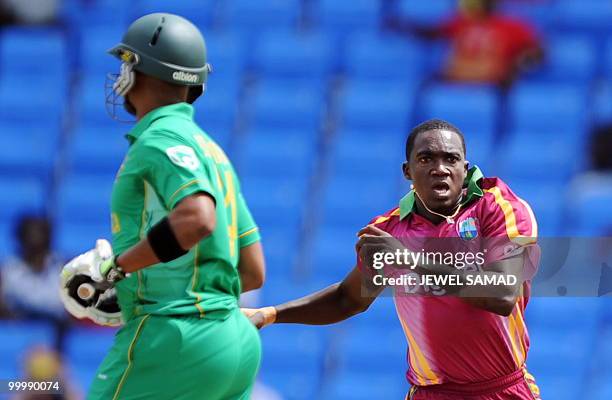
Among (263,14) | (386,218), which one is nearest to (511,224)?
(386,218)

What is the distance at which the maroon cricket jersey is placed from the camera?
429 centimetres

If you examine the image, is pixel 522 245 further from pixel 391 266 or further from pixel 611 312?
pixel 611 312

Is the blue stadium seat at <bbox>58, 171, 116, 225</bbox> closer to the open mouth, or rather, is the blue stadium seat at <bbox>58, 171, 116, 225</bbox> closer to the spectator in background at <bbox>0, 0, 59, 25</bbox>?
the spectator in background at <bbox>0, 0, 59, 25</bbox>

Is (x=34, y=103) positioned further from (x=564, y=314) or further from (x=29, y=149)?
(x=564, y=314)

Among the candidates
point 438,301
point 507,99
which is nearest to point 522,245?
point 438,301

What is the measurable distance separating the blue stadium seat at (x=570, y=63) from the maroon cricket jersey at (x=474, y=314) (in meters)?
6.29

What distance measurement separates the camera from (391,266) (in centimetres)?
434

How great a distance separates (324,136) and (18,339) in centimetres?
298

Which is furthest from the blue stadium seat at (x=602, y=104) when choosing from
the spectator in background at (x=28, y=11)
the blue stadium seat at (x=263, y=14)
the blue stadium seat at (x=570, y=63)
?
the spectator in background at (x=28, y=11)

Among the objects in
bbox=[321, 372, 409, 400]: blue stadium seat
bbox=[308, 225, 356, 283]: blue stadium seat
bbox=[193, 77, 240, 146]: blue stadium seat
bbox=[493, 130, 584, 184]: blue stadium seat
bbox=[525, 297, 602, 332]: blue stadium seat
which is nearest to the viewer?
bbox=[321, 372, 409, 400]: blue stadium seat

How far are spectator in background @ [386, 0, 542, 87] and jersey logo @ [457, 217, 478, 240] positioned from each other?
20.3ft

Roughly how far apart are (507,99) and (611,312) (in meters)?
2.12

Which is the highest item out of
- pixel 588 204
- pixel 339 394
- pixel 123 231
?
pixel 123 231

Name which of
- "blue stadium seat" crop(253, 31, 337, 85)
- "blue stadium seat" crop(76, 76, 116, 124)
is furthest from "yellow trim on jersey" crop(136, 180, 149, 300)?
"blue stadium seat" crop(253, 31, 337, 85)
